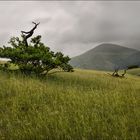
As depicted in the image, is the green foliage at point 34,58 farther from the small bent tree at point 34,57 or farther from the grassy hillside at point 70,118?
the grassy hillside at point 70,118

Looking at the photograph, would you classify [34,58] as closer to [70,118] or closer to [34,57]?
[34,57]

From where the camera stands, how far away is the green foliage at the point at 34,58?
2284 cm

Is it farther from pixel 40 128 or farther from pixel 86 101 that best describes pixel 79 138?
pixel 86 101

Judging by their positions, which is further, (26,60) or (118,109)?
(26,60)

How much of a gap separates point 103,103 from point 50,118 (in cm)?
205

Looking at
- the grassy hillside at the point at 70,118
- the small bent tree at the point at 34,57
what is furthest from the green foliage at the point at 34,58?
the grassy hillside at the point at 70,118

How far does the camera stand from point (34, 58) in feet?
75.3

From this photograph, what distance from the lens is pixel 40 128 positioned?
25.3ft

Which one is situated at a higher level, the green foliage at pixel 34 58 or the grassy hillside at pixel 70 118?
the green foliage at pixel 34 58

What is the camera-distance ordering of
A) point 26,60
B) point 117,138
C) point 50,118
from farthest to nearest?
point 26,60, point 50,118, point 117,138

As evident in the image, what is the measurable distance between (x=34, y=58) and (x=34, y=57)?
154mm

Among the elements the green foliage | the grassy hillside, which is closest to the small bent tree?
the green foliage

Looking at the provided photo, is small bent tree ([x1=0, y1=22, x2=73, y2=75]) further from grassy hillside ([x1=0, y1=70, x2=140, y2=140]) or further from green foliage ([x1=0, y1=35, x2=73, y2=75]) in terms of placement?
grassy hillside ([x1=0, y1=70, x2=140, y2=140])

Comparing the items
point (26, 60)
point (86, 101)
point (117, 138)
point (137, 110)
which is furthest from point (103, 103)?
point (26, 60)
